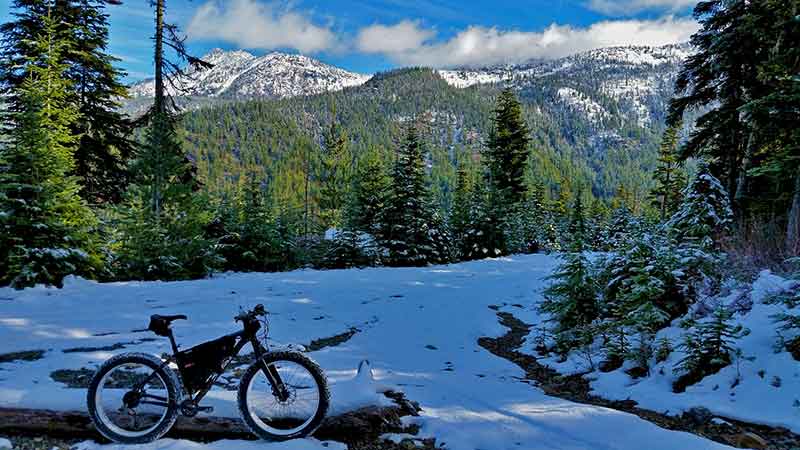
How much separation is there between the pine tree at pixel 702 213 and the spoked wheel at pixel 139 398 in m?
8.46

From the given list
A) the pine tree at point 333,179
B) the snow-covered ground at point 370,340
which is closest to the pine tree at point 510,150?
the pine tree at point 333,179

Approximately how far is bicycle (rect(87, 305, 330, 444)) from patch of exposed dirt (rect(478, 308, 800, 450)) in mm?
3722

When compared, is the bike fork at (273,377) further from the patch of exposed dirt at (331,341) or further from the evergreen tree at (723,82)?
the evergreen tree at (723,82)

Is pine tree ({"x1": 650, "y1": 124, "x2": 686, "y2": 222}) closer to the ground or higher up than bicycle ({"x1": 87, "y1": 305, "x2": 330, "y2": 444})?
higher up

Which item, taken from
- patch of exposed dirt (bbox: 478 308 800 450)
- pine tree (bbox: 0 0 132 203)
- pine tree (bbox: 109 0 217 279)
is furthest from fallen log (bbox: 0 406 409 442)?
pine tree (bbox: 0 0 132 203)

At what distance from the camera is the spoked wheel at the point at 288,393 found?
13.6 ft

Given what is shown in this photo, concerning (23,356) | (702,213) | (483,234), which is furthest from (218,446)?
(483,234)

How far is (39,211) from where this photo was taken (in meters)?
11.4

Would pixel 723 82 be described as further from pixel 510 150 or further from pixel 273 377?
pixel 510 150

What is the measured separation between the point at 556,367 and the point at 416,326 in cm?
Answer: 304

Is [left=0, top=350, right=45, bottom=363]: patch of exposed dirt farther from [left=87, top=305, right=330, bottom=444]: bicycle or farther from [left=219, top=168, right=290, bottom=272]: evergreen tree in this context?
[left=219, top=168, right=290, bottom=272]: evergreen tree

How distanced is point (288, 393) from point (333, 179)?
49289 millimetres

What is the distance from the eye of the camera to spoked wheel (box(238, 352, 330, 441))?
4148 millimetres

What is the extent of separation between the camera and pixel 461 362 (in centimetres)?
756
